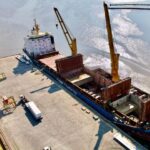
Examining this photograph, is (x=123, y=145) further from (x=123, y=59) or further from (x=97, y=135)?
(x=123, y=59)

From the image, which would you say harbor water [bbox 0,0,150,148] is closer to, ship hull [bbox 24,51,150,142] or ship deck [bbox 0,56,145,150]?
ship hull [bbox 24,51,150,142]

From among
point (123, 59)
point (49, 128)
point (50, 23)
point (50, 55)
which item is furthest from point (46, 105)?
point (50, 23)

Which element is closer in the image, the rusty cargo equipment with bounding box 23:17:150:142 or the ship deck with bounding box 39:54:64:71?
the rusty cargo equipment with bounding box 23:17:150:142

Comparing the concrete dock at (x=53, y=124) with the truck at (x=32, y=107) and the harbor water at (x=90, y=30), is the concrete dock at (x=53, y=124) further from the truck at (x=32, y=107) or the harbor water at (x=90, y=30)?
the harbor water at (x=90, y=30)

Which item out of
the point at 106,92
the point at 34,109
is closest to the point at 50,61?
the point at 34,109

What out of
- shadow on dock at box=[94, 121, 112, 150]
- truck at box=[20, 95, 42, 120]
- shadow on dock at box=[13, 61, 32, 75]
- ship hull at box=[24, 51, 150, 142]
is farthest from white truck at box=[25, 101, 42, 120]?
shadow on dock at box=[13, 61, 32, 75]
